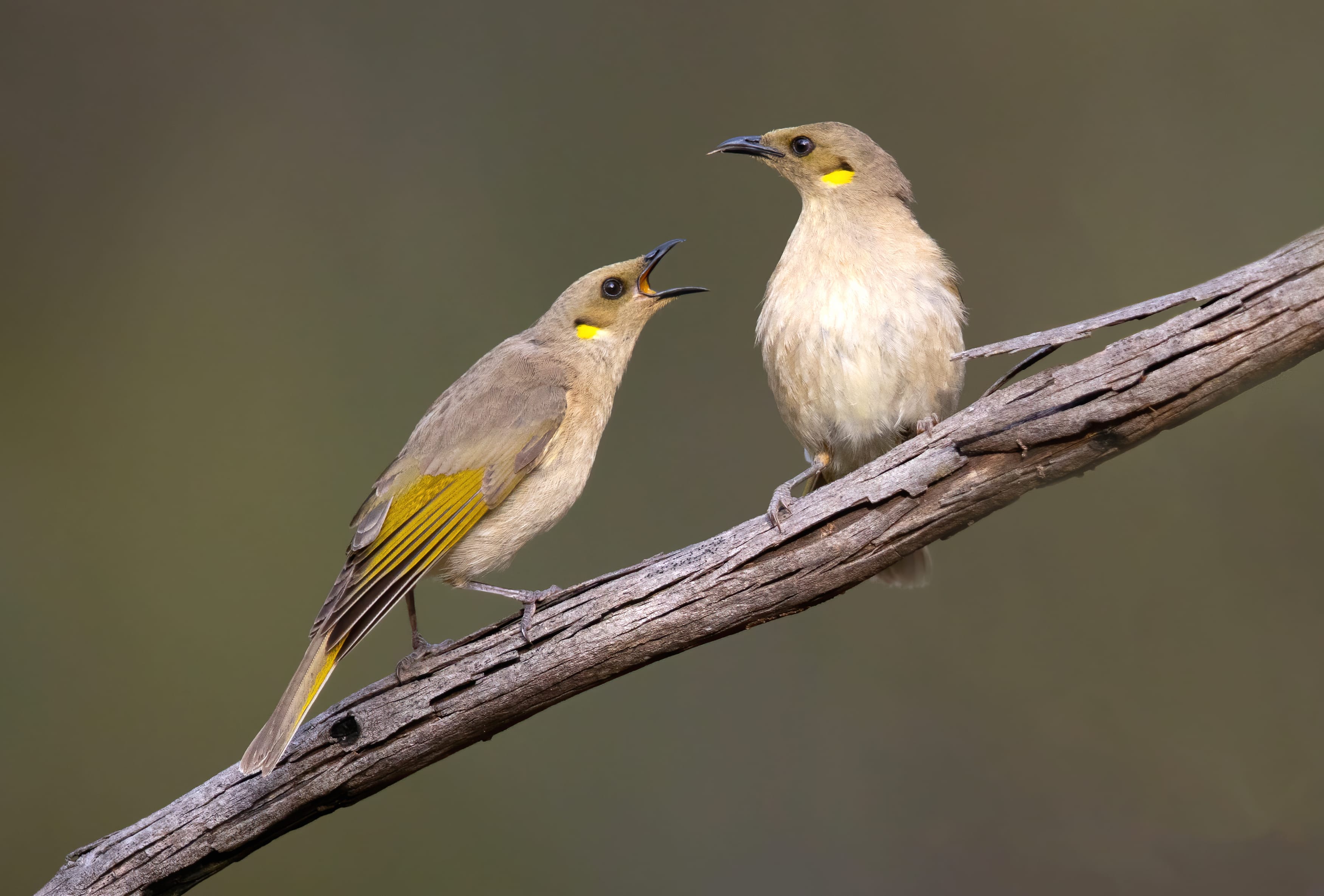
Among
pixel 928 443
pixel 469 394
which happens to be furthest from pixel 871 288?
pixel 469 394

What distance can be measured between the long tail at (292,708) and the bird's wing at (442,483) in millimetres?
32

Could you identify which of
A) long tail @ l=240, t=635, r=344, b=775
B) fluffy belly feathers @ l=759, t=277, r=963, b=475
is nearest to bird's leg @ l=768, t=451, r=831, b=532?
fluffy belly feathers @ l=759, t=277, r=963, b=475

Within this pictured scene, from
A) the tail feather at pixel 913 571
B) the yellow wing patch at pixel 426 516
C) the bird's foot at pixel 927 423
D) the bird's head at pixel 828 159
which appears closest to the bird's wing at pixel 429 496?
the yellow wing patch at pixel 426 516

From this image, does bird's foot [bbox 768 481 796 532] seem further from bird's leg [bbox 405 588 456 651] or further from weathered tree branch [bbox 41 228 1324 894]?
bird's leg [bbox 405 588 456 651]

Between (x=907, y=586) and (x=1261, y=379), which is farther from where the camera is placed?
(x=907, y=586)

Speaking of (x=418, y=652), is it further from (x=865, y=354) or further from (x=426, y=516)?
(x=865, y=354)

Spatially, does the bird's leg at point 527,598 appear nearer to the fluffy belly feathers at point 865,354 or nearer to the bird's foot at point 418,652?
the bird's foot at point 418,652

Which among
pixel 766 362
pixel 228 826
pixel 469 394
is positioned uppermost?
pixel 469 394

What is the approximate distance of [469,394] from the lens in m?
2.92

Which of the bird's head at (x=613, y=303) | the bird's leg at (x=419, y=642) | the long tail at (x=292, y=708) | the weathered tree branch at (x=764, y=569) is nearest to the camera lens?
the weathered tree branch at (x=764, y=569)

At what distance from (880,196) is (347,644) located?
192 centimetres

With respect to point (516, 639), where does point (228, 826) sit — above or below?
below

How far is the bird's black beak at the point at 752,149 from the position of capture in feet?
9.48

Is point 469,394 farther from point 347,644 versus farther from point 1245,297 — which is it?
point 1245,297
